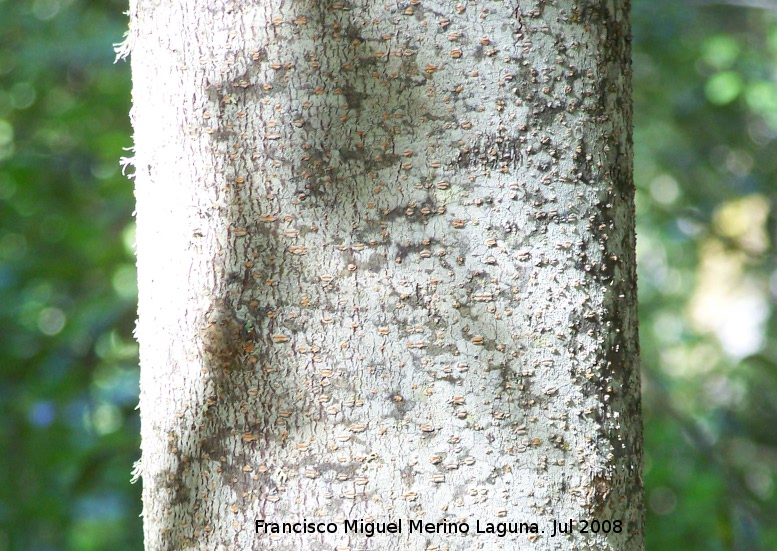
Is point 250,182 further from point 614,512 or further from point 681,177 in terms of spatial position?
point 681,177

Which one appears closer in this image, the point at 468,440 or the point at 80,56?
the point at 468,440

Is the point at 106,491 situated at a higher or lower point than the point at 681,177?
lower

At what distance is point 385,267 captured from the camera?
0.68 m

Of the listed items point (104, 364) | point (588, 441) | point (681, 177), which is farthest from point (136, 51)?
point (681, 177)

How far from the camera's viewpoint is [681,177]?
482 centimetres

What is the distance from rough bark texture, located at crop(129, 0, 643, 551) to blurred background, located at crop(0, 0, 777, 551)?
170cm

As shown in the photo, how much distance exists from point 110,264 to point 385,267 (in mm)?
2543

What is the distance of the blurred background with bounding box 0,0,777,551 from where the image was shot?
2.26 m

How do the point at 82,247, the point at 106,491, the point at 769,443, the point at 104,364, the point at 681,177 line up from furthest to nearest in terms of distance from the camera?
the point at 681,177, the point at 769,443, the point at 82,247, the point at 104,364, the point at 106,491

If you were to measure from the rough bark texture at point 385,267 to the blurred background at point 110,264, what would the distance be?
1.70 m

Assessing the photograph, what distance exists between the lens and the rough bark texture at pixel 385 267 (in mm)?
681

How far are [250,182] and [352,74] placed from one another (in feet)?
0.49

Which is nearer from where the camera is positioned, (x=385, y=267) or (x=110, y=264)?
(x=385, y=267)

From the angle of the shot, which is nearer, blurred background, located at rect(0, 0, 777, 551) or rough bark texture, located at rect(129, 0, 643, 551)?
rough bark texture, located at rect(129, 0, 643, 551)
